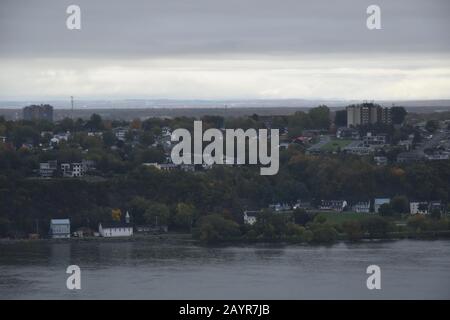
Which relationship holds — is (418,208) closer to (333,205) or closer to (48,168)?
(333,205)

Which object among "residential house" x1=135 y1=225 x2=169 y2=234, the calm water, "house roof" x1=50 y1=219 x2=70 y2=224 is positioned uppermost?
"house roof" x1=50 y1=219 x2=70 y2=224

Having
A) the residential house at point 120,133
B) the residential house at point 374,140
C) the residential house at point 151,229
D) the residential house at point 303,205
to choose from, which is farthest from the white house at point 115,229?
the residential house at point 374,140

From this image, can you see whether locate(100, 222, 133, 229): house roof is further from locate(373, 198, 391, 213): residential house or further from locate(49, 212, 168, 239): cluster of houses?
locate(373, 198, 391, 213): residential house

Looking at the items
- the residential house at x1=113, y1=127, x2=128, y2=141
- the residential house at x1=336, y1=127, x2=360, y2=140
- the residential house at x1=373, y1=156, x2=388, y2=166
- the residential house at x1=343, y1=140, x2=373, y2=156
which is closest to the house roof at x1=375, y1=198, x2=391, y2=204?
the residential house at x1=373, y1=156, x2=388, y2=166

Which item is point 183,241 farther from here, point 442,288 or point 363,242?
point 442,288

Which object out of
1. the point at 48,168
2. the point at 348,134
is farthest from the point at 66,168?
the point at 348,134

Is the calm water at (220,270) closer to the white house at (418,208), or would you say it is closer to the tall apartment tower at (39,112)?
the white house at (418,208)
